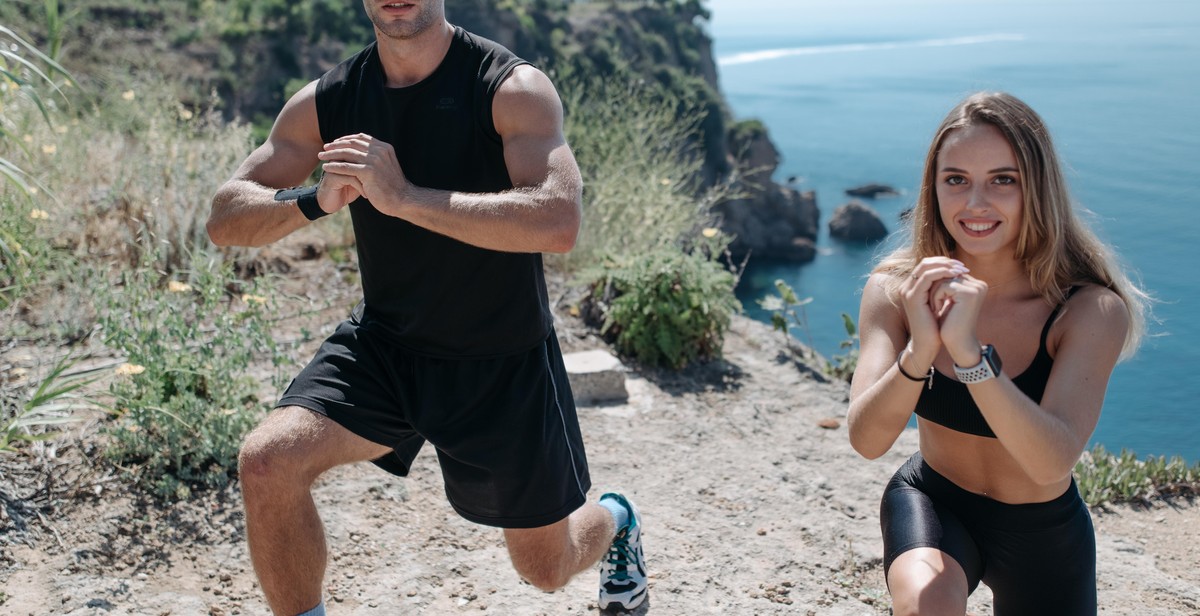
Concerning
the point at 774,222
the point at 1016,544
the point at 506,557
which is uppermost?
the point at 1016,544

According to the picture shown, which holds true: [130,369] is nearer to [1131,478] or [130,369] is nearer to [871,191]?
[1131,478]

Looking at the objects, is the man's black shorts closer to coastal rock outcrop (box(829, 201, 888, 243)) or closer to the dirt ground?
the dirt ground

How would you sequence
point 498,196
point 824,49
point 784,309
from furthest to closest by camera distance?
point 824,49 < point 784,309 < point 498,196

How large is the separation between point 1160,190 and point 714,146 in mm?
34944

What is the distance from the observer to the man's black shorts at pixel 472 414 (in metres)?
2.69

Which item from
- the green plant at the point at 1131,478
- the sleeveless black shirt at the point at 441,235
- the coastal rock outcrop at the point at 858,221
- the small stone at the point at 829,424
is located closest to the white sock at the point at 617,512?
the sleeveless black shirt at the point at 441,235

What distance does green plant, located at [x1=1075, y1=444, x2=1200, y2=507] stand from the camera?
4270mm

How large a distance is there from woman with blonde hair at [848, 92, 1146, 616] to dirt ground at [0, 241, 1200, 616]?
0.81 meters

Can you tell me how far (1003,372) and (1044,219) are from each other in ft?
1.34

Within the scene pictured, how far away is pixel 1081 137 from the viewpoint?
41.1ft

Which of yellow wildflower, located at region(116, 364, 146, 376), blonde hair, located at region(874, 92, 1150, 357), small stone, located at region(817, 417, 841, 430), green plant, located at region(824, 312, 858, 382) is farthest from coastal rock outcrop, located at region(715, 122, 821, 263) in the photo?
blonde hair, located at region(874, 92, 1150, 357)

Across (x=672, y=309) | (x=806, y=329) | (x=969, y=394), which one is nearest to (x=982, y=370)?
(x=969, y=394)

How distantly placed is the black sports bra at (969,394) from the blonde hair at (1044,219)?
7 cm

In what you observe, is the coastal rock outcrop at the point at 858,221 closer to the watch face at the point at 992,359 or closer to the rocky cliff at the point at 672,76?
the rocky cliff at the point at 672,76
